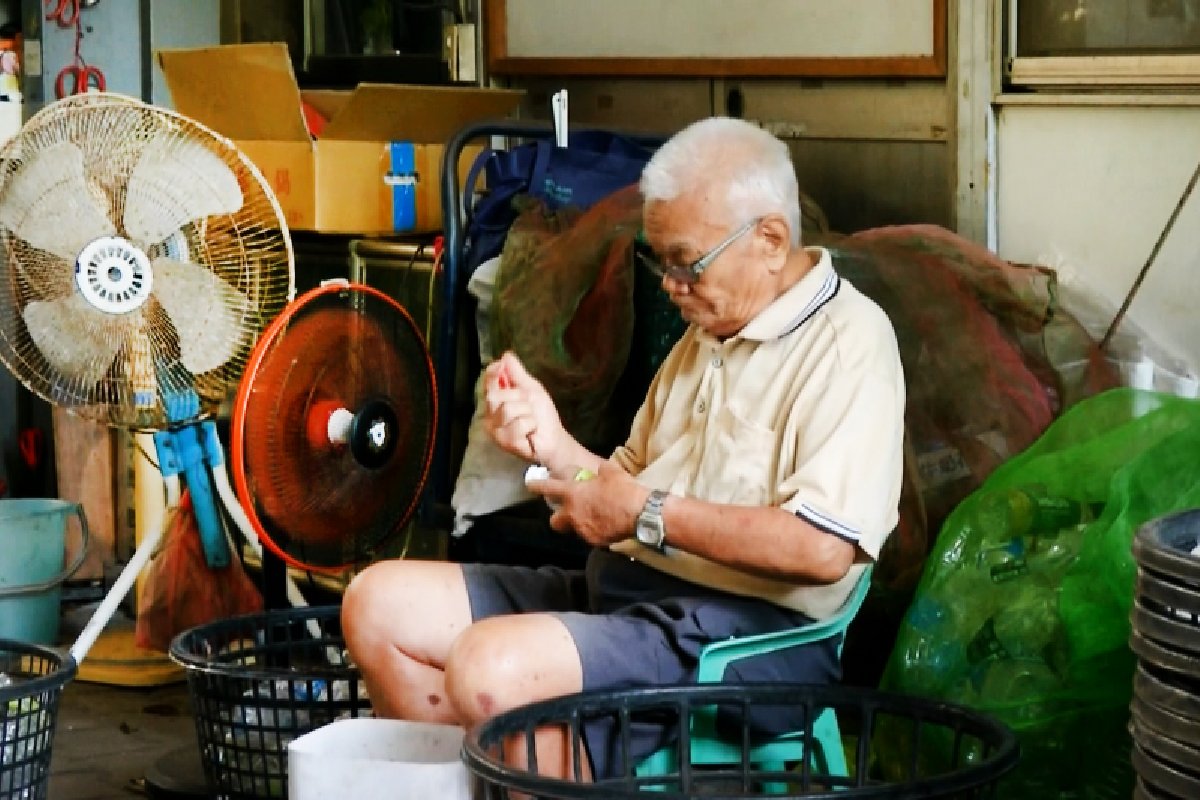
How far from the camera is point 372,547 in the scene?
377 centimetres

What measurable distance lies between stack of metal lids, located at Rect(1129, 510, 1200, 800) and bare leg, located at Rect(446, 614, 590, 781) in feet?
2.36

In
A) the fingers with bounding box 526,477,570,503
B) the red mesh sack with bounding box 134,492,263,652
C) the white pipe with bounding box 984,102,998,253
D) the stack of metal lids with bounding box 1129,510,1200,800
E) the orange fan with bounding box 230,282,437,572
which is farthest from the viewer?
the red mesh sack with bounding box 134,492,263,652

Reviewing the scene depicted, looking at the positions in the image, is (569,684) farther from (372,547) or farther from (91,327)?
(91,327)

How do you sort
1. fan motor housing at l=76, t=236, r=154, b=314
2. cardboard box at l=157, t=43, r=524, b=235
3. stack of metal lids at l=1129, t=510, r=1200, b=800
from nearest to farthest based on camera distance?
stack of metal lids at l=1129, t=510, r=1200, b=800 → fan motor housing at l=76, t=236, r=154, b=314 → cardboard box at l=157, t=43, r=524, b=235

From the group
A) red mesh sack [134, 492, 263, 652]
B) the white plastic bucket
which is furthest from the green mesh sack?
red mesh sack [134, 492, 263, 652]

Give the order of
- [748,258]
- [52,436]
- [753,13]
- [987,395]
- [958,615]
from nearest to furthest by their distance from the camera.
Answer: [748,258] → [958,615] → [987,395] → [753,13] → [52,436]

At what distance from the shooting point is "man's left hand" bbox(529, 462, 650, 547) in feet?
8.42

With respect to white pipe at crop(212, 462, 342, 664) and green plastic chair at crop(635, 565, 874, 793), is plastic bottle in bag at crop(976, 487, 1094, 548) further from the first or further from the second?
white pipe at crop(212, 462, 342, 664)

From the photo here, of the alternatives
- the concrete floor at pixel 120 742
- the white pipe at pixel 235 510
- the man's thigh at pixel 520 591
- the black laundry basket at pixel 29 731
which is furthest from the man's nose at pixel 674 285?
the white pipe at pixel 235 510

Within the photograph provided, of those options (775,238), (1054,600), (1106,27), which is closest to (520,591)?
(775,238)

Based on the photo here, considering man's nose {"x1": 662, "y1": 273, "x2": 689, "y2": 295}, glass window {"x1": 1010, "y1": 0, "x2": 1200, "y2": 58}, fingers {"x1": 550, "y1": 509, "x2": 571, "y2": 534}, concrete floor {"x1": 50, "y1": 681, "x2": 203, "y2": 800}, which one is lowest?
concrete floor {"x1": 50, "y1": 681, "x2": 203, "y2": 800}

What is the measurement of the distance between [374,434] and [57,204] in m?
0.80

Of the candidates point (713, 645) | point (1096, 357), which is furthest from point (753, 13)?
point (713, 645)

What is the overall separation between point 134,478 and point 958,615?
2.99 metres
